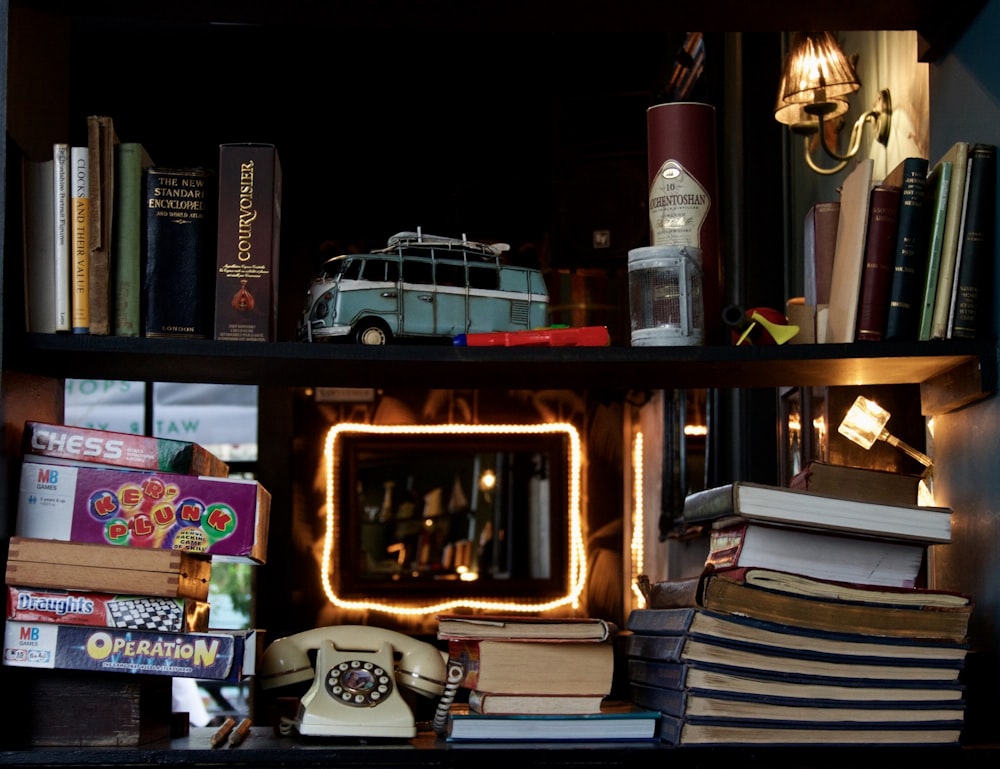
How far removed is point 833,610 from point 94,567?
3.19 ft

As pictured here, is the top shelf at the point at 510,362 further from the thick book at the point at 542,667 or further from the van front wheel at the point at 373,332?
the thick book at the point at 542,667

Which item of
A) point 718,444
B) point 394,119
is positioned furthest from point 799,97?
point 394,119

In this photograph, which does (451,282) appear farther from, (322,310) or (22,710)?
(22,710)

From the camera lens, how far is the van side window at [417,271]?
1.96 meters

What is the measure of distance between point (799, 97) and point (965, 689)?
189 centimetres

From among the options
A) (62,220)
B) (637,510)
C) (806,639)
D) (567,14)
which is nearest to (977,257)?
(806,639)

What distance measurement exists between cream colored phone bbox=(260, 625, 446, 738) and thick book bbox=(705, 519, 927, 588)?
0.45 m

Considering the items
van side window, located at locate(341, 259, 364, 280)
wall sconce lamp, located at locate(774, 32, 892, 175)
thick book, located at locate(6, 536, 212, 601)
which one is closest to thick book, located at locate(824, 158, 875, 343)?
van side window, located at locate(341, 259, 364, 280)

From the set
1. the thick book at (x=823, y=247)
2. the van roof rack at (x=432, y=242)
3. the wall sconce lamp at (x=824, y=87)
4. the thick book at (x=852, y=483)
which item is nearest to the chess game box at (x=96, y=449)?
the van roof rack at (x=432, y=242)

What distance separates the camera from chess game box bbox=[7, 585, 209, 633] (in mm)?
1663

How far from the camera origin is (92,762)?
1618 mm

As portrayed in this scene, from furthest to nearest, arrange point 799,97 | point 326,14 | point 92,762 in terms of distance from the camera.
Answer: point 799,97 < point 326,14 < point 92,762

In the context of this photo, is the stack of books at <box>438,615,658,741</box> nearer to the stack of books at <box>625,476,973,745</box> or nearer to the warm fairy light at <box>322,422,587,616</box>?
the stack of books at <box>625,476,973,745</box>

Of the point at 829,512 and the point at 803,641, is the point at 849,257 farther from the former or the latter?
the point at 803,641
